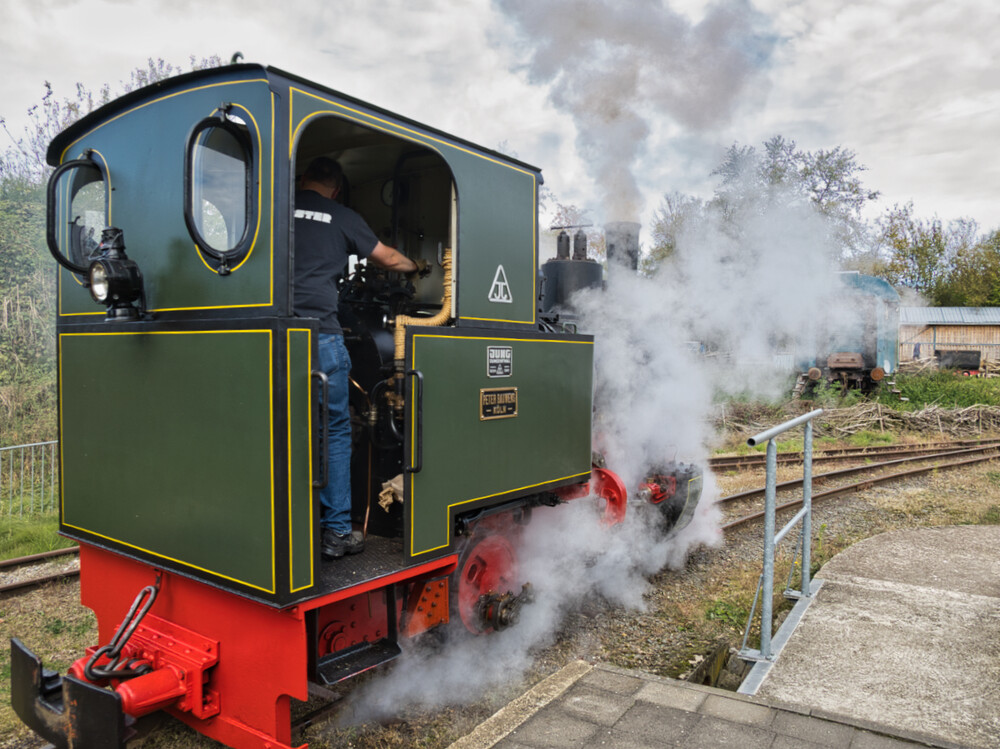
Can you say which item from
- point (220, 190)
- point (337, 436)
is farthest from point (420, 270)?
point (220, 190)

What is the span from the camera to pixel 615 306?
5.50 meters

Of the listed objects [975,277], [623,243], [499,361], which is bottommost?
[499,361]

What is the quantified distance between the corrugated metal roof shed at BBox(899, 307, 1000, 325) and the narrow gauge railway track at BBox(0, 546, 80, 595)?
3501 centimetres

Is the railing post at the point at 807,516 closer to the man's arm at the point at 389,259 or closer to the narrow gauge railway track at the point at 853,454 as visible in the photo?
the man's arm at the point at 389,259

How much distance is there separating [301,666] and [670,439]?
3.78m

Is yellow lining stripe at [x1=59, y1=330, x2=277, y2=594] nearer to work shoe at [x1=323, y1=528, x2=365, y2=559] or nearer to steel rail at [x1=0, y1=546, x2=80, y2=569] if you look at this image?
work shoe at [x1=323, y1=528, x2=365, y2=559]

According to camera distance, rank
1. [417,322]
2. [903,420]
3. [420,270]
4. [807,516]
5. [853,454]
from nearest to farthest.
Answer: [417,322], [420,270], [807,516], [853,454], [903,420]

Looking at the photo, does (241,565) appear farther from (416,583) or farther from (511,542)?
(511,542)

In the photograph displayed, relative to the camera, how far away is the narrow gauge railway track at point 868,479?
800cm

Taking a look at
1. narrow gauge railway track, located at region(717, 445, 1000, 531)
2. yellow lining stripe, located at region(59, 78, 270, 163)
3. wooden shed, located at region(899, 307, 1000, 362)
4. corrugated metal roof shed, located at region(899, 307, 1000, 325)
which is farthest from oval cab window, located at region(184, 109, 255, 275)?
corrugated metal roof shed, located at region(899, 307, 1000, 325)

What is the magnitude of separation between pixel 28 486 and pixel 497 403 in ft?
23.6

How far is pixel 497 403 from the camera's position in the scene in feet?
12.0

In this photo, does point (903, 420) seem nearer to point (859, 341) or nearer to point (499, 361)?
point (859, 341)

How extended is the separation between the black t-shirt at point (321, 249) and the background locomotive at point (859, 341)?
17.3 meters
